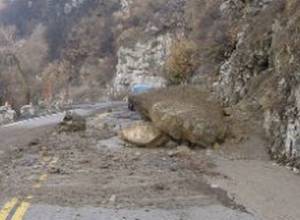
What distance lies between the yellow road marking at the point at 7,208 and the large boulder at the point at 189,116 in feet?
20.9

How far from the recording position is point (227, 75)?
2028 centimetres

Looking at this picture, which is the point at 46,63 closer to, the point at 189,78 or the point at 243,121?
the point at 189,78

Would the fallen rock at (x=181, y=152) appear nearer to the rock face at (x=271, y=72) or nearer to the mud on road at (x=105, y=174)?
the mud on road at (x=105, y=174)

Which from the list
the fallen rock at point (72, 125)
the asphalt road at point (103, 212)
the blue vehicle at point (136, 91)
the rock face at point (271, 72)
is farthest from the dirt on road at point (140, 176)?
the blue vehicle at point (136, 91)

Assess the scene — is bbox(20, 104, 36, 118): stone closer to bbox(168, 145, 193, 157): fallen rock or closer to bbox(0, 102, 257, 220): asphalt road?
bbox(168, 145, 193, 157): fallen rock

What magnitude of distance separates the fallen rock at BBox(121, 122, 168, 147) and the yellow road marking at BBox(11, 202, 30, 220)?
6474mm

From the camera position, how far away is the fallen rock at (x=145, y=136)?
1598cm

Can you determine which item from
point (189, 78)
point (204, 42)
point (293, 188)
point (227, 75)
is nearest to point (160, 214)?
point (293, 188)

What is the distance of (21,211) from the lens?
30.4 ft

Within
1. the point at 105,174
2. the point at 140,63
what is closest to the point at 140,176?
the point at 105,174

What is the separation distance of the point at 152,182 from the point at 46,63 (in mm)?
81650

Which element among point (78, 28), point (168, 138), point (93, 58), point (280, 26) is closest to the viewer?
point (168, 138)

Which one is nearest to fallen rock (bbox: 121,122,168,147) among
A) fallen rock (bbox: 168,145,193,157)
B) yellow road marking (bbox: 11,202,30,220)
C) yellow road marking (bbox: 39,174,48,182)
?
fallen rock (bbox: 168,145,193,157)

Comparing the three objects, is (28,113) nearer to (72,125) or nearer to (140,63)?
(72,125)
